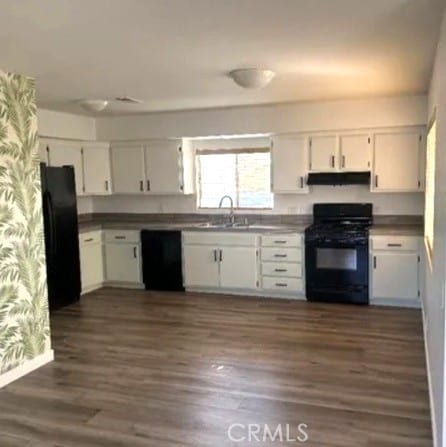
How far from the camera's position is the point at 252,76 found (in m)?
3.74

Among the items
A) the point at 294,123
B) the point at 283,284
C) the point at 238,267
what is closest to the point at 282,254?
the point at 283,284

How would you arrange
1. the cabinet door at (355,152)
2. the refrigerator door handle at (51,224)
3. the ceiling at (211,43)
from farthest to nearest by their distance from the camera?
the cabinet door at (355,152) < the refrigerator door handle at (51,224) < the ceiling at (211,43)

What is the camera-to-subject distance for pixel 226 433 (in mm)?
2830

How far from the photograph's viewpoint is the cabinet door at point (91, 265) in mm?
6201

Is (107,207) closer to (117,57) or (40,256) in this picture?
(40,256)

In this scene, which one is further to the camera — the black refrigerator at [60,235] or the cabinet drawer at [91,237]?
the cabinet drawer at [91,237]

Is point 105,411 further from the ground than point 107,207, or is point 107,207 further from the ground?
point 107,207

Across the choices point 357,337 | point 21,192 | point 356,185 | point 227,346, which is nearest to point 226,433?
point 227,346

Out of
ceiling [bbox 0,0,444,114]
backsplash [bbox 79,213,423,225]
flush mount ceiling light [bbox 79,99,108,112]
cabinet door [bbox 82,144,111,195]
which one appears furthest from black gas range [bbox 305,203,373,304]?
cabinet door [bbox 82,144,111,195]

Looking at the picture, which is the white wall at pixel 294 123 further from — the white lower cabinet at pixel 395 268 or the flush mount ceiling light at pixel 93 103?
the flush mount ceiling light at pixel 93 103

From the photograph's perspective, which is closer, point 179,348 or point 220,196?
point 179,348

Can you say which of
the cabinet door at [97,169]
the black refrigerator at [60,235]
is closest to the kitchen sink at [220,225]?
the cabinet door at [97,169]

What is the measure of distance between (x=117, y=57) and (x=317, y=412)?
268 centimetres

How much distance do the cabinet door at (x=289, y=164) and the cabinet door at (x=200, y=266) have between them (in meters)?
1.17
